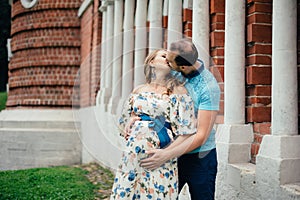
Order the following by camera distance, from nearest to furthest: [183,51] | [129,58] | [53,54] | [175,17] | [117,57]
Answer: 1. [183,51]
2. [175,17]
3. [129,58]
4. [117,57]
5. [53,54]

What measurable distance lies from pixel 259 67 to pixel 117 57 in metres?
3.49

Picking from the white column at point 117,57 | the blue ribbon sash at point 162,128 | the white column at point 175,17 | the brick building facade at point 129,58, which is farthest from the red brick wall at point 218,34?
the white column at point 117,57

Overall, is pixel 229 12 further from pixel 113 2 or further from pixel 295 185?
pixel 113 2

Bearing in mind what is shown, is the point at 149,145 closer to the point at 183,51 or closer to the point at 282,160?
the point at 183,51

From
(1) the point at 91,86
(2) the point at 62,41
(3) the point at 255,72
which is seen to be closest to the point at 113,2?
(1) the point at 91,86

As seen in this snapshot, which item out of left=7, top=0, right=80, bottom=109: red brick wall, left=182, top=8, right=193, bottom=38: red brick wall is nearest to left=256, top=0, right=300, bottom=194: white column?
left=182, top=8, right=193, bottom=38: red brick wall

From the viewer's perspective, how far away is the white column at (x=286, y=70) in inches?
105

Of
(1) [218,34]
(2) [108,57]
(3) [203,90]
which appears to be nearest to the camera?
(3) [203,90]

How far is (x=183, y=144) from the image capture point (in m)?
2.30

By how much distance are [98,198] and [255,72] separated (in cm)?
263

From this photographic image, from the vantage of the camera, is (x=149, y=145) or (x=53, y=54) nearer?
(x=149, y=145)

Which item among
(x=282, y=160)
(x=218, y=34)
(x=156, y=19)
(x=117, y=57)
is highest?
(x=156, y=19)

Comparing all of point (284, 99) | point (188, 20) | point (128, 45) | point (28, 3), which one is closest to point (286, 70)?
point (284, 99)

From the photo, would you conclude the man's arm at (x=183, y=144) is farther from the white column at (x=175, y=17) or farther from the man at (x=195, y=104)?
the white column at (x=175, y=17)
